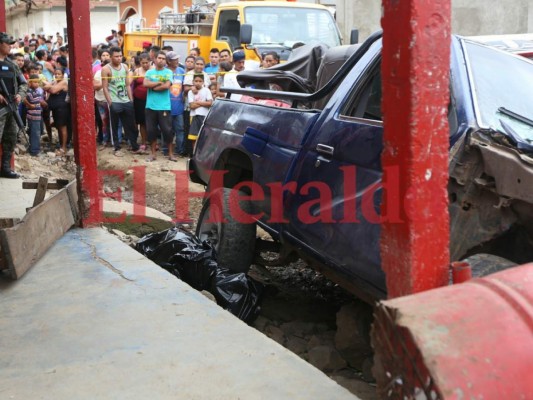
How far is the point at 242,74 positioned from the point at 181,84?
6.96 m

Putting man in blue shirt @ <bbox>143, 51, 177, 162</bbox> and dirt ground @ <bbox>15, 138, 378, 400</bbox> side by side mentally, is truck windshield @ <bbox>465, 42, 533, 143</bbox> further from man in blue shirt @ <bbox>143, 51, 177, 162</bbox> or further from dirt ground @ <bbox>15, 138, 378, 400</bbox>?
man in blue shirt @ <bbox>143, 51, 177, 162</bbox>

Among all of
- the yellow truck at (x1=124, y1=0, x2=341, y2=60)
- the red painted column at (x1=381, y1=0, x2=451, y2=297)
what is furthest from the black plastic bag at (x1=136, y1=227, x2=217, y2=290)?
the yellow truck at (x1=124, y1=0, x2=341, y2=60)

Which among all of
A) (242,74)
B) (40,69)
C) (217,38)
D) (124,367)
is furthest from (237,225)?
(40,69)

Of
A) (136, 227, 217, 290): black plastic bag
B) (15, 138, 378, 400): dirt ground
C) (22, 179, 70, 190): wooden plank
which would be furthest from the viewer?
(22, 179, 70, 190): wooden plank

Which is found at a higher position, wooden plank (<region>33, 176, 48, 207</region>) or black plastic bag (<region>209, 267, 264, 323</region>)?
wooden plank (<region>33, 176, 48, 207</region>)

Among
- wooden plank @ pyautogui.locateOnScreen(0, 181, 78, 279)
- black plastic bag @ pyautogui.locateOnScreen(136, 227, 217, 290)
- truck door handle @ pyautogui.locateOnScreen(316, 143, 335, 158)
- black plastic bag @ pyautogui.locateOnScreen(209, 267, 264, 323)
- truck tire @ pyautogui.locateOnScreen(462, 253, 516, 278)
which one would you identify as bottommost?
black plastic bag @ pyautogui.locateOnScreen(209, 267, 264, 323)

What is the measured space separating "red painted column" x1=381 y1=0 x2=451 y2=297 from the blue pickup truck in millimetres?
937

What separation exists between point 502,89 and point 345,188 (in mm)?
983

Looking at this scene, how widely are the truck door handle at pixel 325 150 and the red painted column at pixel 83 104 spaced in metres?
2.21

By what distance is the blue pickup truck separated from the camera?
10.2 ft

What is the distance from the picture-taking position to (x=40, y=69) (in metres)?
14.0

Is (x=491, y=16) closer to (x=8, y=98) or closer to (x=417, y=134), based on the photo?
(x=8, y=98)

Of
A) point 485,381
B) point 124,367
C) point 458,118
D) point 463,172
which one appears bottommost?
point 124,367

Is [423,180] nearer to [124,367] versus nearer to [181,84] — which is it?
[124,367]
